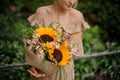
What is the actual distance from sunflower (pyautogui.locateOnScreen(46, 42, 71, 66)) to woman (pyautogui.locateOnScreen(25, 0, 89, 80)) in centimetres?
10

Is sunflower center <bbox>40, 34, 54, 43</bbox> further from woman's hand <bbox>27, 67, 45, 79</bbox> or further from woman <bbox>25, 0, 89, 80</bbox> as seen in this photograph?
woman's hand <bbox>27, 67, 45, 79</bbox>

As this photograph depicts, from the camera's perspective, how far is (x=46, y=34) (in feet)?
11.3

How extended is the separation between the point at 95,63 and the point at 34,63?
9.00 feet

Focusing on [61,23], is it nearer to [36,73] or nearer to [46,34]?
[46,34]

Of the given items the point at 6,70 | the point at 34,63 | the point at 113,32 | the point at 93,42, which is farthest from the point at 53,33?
A: the point at 113,32

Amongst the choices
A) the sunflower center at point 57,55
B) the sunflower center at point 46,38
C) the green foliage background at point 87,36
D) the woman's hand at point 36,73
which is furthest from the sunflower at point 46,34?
the green foliage background at point 87,36

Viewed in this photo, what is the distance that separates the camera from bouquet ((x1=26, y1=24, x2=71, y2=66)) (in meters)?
3.38

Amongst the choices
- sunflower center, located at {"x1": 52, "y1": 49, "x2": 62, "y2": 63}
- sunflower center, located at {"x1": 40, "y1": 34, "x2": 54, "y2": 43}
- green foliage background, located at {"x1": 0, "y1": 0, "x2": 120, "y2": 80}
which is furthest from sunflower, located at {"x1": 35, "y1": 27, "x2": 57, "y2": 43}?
green foliage background, located at {"x1": 0, "y1": 0, "x2": 120, "y2": 80}

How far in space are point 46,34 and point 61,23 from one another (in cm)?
29

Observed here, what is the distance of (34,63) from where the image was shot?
355 centimetres

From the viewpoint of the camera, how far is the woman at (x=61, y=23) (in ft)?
11.7

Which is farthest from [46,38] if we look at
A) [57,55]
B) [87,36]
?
[87,36]

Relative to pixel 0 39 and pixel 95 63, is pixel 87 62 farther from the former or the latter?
pixel 0 39

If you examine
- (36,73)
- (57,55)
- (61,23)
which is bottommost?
(36,73)
